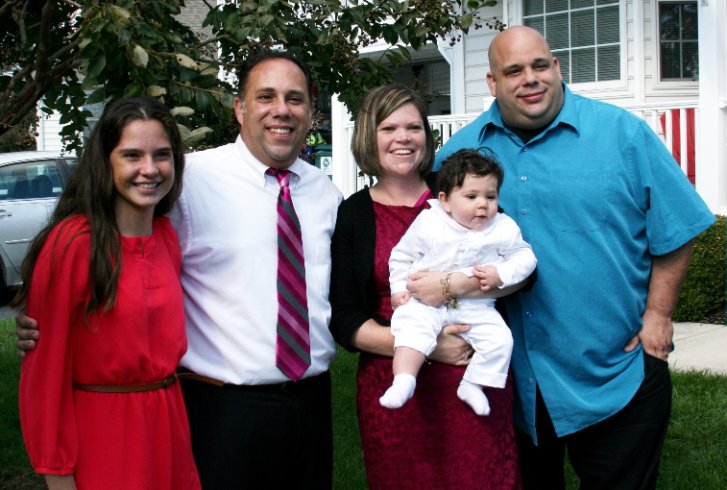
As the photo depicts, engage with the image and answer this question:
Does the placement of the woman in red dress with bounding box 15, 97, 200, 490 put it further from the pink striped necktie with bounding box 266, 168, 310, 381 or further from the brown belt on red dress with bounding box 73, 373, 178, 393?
the pink striped necktie with bounding box 266, 168, 310, 381

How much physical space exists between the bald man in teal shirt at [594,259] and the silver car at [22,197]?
9.34 meters

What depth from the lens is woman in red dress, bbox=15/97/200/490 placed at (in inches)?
105

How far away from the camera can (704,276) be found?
29.0 feet

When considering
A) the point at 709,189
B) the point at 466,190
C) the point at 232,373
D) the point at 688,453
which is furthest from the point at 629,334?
the point at 709,189

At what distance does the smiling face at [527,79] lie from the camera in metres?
3.30

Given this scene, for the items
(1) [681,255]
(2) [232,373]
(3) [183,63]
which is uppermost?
(3) [183,63]

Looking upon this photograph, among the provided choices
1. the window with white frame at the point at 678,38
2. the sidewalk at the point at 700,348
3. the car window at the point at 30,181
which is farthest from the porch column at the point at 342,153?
the sidewalk at the point at 700,348

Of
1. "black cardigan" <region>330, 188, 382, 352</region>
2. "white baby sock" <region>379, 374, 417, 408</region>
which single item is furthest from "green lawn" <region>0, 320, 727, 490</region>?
"white baby sock" <region>379, 374, 417, 408</region>

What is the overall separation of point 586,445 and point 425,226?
3.48 feet

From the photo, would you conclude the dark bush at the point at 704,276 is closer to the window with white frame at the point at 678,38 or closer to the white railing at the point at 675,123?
the white railing at the point at 675,123

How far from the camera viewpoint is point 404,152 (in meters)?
3.27

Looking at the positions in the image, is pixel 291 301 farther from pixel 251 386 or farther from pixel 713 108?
pixel 713 108

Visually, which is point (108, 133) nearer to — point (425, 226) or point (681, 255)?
point (425, 226)

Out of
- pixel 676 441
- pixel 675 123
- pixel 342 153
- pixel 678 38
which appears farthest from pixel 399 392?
pixel 342 153
